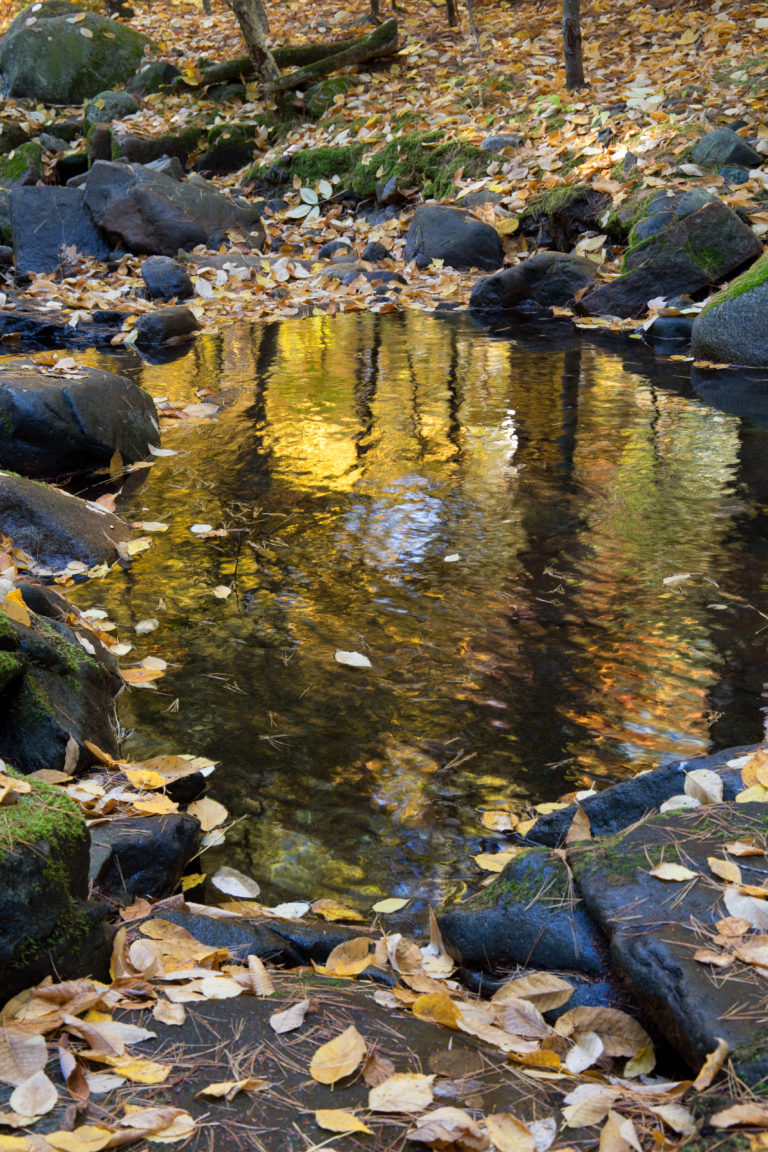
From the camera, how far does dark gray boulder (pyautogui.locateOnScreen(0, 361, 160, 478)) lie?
569 cm

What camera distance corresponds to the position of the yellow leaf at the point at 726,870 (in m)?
2.10

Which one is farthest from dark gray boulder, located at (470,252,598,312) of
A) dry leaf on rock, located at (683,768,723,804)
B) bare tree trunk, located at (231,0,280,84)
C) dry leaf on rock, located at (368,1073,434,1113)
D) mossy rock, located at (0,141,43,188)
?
dry leaf on rock, located at (368,1073,434,1113)

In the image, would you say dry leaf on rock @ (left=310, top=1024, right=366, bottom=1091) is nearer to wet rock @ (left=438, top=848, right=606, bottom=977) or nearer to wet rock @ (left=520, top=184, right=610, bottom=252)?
wet rock @ (left=438, top=848, right=606, bottom=977)

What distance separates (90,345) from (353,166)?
20.3 ft

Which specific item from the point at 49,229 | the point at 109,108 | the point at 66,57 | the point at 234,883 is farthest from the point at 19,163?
the point at 234,883

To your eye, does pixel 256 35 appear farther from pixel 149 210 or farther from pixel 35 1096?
pixel 35 1096

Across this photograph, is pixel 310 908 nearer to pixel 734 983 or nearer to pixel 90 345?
pixel 734 983

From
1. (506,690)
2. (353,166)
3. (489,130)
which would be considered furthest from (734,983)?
(353,166)

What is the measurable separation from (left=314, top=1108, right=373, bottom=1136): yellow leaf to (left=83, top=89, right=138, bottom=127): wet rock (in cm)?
1827

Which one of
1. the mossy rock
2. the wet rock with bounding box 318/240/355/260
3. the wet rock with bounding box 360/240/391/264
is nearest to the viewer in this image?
the wet rock with bounding box 360/240/391/264

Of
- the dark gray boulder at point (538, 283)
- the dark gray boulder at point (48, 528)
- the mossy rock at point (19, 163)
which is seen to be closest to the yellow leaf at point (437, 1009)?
the dark gray boulder at point (48, 528)

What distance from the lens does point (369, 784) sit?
10.3ft

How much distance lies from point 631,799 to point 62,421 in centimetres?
429

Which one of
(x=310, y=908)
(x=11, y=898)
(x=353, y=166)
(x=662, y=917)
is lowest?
(x=310, y=908)
